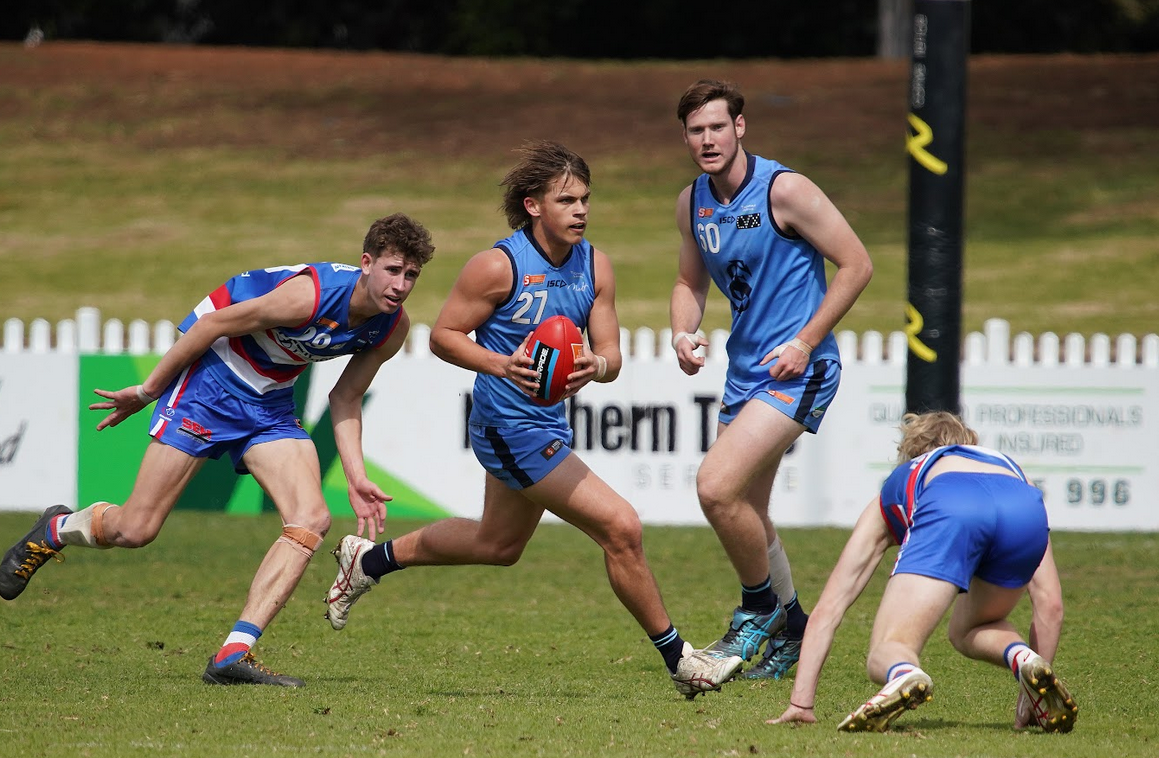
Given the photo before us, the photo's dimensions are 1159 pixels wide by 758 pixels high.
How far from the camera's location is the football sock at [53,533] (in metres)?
6.19

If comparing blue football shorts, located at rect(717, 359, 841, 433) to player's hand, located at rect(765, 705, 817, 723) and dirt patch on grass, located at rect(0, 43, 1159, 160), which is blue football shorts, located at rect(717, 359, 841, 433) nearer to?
player's hand, located at rect(765, 705, 817, 723)

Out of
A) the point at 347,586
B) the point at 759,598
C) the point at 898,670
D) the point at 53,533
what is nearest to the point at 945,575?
the point at 898,670

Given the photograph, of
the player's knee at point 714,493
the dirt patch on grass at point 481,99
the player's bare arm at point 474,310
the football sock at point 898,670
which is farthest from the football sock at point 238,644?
the dirt patch on grass at point 481,99

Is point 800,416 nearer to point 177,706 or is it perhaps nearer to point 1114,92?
point 177,706

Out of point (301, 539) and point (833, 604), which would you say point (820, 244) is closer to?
point (833, 604)

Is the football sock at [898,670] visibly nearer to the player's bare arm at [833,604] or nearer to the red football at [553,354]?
the player's bare arm at [833,604]

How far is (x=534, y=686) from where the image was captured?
19.5 feet

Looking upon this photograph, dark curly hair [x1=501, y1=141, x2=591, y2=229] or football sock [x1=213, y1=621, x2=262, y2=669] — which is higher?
dark curly hair [x1=501, y1=141, x2=591, y2=229]

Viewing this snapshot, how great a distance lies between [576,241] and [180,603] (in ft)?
12.2

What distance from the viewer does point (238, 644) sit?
227 inches

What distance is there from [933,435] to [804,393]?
110cm

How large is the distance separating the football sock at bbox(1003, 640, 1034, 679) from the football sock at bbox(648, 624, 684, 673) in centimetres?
127

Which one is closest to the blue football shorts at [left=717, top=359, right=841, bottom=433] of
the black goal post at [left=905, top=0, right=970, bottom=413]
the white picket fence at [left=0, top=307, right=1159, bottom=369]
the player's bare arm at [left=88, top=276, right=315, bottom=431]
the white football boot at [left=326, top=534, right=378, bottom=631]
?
the white football boot at [left=326, top=534, right=378, bottom=631]

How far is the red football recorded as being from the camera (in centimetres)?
535
